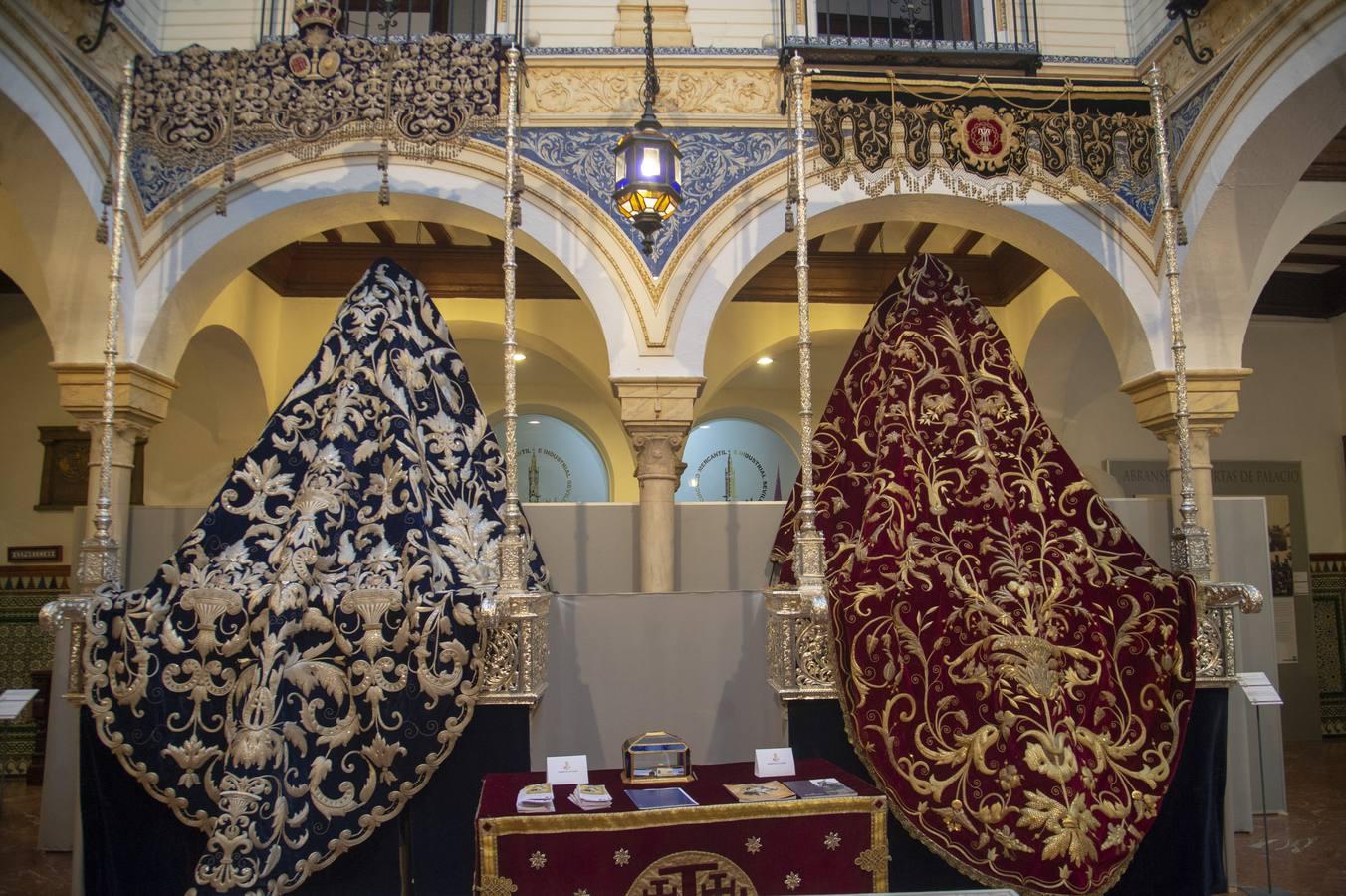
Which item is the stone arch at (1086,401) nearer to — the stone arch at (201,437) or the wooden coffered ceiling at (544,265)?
the wooden coffered ceiling at (544,265)

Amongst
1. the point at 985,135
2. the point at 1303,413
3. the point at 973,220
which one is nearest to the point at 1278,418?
the point at 1303,413

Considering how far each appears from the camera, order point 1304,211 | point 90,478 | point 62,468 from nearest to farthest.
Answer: point 90,478 < point 1304,211 < point 62,468

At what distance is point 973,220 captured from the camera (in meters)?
5.75

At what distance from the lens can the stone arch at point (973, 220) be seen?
542 cm

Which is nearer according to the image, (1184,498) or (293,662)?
(293,662)

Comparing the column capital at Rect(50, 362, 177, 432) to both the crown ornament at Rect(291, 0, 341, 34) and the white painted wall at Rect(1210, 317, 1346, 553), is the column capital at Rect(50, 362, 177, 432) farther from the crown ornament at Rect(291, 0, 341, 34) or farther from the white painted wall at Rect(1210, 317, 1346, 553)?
the white painted wall at Rect(1210, 317, 1346, 553)

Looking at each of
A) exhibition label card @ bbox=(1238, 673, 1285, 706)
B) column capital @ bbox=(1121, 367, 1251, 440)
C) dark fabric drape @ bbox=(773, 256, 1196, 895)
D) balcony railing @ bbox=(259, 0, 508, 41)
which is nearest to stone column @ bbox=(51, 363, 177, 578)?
balcony railing @ bbox=(259, 0, 508, 41)

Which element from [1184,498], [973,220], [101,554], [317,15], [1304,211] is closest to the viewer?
[101,554]

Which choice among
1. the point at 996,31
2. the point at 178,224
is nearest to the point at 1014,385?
the point at 996,31

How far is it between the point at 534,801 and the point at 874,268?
22.1 ft

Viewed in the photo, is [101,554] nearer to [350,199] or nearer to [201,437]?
[350,199]

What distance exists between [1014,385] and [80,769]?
11.2ft

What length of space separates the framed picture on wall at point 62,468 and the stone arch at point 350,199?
3.26m

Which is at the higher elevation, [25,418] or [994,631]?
[25,418]
